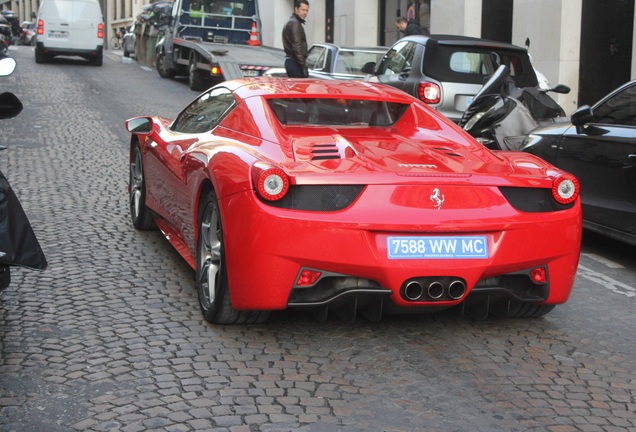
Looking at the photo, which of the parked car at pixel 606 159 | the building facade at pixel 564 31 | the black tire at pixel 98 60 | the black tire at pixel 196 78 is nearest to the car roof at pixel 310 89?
the parked car at pixel 606 159

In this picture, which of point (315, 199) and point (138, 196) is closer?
point (315, 199)

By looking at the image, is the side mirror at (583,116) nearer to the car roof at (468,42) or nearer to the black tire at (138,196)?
the black tire at (138,196)

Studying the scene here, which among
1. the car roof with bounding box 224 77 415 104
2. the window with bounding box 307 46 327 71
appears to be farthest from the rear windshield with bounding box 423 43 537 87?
the car roof with bounding box 224 77 415 104

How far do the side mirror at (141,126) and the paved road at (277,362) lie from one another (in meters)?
0.82

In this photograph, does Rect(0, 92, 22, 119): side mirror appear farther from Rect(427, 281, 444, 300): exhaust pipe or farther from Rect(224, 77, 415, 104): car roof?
Rect(427, 281, 444, 300): exhaust pipe

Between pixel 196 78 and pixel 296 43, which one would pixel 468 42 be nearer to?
pixel 296 43

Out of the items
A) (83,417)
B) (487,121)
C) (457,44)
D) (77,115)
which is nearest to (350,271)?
(83,417)

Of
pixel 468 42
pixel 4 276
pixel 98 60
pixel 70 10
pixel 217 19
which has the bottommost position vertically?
pixel 98 60

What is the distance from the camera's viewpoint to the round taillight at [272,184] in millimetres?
4867

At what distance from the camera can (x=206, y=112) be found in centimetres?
677

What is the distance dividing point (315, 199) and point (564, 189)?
1.33 m

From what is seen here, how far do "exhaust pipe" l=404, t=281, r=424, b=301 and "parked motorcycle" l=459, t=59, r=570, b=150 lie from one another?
492 cm

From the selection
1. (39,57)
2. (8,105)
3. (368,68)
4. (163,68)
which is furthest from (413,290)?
(39,57)

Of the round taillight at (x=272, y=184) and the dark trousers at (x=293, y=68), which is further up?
the round taillight at (x=272, y=184)
